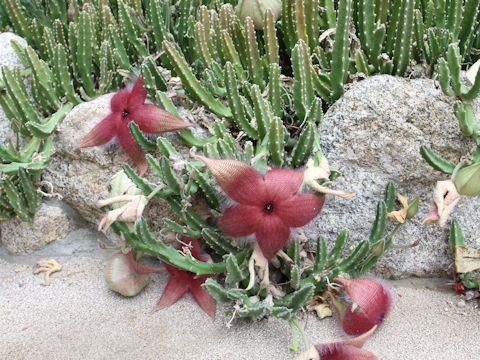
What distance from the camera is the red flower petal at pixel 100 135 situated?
4.40 ft

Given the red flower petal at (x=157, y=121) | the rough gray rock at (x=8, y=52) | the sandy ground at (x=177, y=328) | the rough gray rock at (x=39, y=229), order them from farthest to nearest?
the rough gray rock at (x=8, y=52)
the rough gray rock at (x=39, y=229)
the red flower petal at (x=157, y=121)
the sandy ground at (x=177, y=328)

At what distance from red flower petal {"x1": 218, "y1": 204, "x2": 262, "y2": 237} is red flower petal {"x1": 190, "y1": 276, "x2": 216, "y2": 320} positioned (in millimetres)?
195

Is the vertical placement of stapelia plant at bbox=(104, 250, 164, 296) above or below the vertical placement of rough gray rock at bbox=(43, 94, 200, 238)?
below

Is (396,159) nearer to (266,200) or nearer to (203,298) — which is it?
(266,200)

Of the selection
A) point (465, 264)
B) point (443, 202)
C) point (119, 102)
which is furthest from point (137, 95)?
point (465, 264)

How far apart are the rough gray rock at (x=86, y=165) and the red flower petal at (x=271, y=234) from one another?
0.35 meters

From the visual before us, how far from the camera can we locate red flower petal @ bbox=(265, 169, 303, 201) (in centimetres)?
105

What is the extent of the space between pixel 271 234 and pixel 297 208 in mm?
82

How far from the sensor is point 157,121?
131 cm

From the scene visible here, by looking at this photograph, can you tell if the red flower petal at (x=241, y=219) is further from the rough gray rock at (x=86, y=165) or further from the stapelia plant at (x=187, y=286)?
the rough gray rock at (x=86, y=165)

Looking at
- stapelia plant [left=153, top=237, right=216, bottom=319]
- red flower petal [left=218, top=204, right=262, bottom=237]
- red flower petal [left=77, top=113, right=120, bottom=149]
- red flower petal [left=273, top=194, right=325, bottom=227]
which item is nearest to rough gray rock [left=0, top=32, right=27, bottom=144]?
red flower petal [left=77, top=113, right=120, bottom=149]

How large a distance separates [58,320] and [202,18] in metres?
0.96

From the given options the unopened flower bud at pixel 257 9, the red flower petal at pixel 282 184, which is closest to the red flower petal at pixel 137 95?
the unopened flower bud at pixel 257 9

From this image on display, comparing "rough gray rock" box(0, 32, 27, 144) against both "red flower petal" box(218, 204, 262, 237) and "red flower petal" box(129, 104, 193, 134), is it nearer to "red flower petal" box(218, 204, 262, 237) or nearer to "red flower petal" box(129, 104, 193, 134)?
"red flower petal" box(129, 104, 193, 134)
